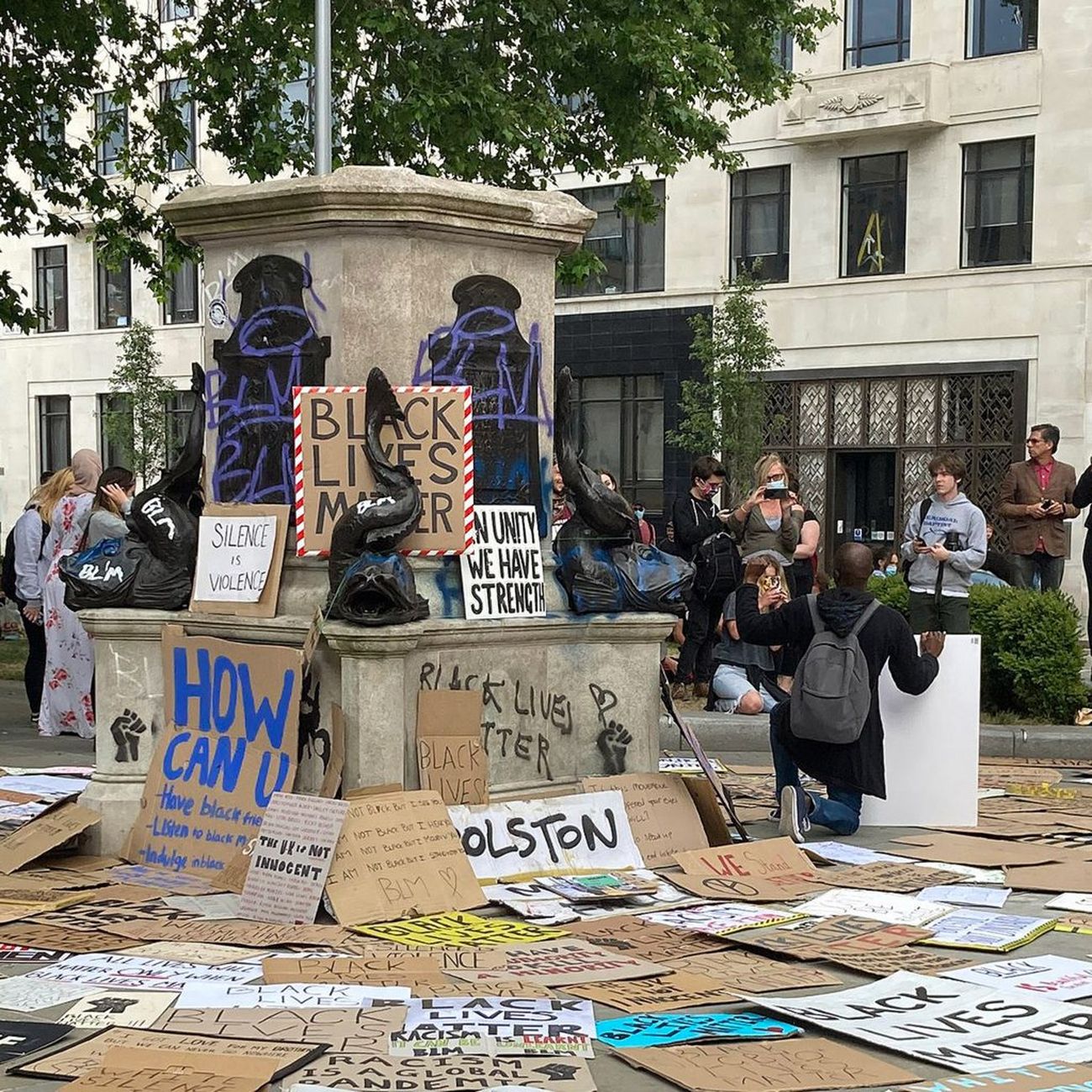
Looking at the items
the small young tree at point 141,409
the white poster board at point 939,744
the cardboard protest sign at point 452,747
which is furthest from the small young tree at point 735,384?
the cardboard protest sign at point 452,747

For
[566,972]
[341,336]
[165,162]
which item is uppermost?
[165,162]

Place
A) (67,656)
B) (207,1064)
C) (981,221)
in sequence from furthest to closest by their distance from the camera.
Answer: (981,221), (67,656), (207,1064)

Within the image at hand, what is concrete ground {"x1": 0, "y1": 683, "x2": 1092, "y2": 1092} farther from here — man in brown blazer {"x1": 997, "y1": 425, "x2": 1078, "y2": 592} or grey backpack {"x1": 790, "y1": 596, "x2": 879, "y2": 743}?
man in brown blazer {"x1": 997, "y1": 425, "x2": 1078, "y2": 592}

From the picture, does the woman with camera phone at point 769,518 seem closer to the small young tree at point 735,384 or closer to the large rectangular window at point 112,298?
the small young tree at point 735,384

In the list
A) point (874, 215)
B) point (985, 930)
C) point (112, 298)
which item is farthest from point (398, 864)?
point (112, 298)

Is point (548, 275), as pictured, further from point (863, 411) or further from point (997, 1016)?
point (863, 411)

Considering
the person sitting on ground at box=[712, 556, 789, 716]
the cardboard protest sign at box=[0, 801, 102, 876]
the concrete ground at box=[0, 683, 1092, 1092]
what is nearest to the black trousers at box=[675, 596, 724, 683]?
the person sitting on ground at box=[712, 556, 789, 716]

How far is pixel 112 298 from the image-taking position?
139 ft

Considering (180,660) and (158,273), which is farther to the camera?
(158,273)

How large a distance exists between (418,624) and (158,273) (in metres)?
10.2

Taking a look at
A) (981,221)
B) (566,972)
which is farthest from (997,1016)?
(981,221)

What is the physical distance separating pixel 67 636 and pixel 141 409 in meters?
27.3

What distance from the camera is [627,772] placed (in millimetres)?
8180

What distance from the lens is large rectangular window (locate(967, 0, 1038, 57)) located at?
2841cm
